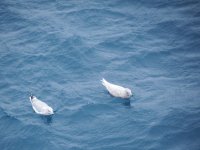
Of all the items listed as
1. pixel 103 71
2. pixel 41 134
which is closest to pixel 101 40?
pixel 103 71

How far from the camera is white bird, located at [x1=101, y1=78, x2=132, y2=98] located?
1930 centimetres

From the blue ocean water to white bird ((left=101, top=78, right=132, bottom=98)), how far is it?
0.49 metres

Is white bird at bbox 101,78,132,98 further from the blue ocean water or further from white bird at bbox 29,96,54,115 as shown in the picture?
white bird at bbox 29,96,54,115

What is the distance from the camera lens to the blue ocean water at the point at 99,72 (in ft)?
57.6

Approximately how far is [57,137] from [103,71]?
6411mm

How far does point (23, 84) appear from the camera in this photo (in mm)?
21531

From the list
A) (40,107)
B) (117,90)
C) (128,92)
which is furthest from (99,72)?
(40,107)

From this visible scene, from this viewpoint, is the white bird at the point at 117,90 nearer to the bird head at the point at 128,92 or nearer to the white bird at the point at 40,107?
the bird head at the point at 128,92

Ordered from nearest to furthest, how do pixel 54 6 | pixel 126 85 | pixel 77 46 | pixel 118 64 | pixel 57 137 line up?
pixel 57 137 < pixel 126 85 < pixel 118 64 < pixel 77 46 < pixel 54 6

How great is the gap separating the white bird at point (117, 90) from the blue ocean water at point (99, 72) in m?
0.49

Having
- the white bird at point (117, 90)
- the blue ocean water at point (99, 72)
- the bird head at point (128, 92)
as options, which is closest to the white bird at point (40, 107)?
the blue ocean water at point (99, 72)

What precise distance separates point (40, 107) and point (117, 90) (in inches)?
193

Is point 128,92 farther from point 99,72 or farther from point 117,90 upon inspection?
point 99,72

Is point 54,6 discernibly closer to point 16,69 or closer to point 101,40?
point 101,40
